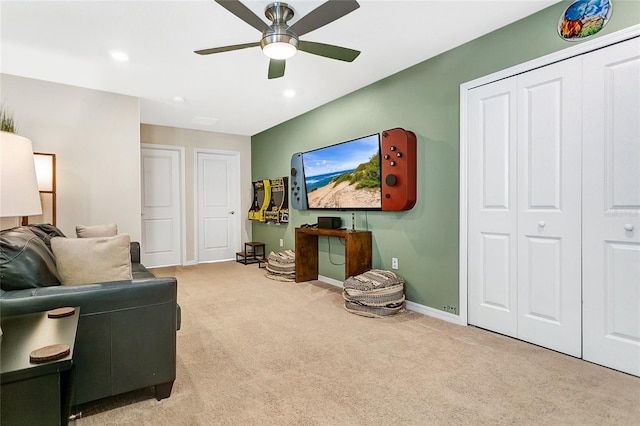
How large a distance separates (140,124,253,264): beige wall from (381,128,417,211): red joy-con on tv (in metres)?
3.75

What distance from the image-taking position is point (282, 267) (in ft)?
15.6

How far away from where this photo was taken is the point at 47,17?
2.50 meters

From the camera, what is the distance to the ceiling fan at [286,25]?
6.49 ft

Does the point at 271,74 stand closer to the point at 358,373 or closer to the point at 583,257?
the point at 358,373

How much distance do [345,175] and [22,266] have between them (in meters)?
3.19

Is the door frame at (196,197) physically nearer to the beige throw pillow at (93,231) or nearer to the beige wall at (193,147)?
the beige wall at (193,147)

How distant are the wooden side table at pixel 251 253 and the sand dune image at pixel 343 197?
69.4 inches

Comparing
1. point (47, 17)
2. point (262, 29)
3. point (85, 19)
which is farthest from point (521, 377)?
point (47, 17)

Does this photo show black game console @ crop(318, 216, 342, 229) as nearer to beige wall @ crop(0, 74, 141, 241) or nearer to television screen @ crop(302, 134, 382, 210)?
television screen @ crop(302, 134, 382, 210)

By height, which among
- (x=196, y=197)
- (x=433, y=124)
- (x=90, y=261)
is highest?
(x=433, y=124)

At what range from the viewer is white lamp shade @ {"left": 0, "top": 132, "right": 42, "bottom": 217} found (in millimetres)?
1859

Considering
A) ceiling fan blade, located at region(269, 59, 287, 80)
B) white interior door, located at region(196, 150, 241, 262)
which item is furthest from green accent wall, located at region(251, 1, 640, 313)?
white interior door, located at region(196, 150, 241, 262)

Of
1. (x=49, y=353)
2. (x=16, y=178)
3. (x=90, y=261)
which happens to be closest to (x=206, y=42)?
(x=16, y=178)

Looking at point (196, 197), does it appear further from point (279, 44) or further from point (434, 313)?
point (434, 313)
